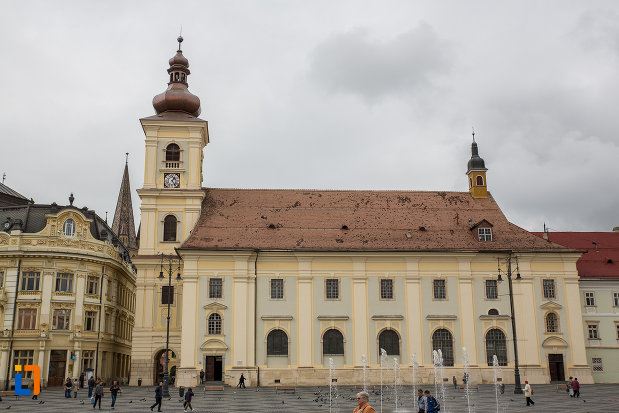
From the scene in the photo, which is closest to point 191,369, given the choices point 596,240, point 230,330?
point 230,330

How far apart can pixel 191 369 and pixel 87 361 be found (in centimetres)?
1207

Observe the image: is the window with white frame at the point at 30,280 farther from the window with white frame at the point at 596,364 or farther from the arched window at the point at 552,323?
the window with white frame at the point at 596,364

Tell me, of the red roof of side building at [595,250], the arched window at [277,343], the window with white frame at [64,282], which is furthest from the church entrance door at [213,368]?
the red roof of side building at [595,250]

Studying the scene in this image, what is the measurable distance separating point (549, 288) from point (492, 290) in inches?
187

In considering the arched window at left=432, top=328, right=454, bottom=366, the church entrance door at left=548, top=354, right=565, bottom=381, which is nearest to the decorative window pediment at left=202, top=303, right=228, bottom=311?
the arched window at left=432, top=328, right=454, bottom=366

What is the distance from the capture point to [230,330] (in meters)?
48.3

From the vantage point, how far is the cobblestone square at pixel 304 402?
29.8m

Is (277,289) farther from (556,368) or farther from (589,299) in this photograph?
(589,299)

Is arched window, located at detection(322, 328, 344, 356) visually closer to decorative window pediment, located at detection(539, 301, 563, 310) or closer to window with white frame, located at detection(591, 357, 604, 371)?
decorative window pediment, located at detection(539, 301, 563, 310)

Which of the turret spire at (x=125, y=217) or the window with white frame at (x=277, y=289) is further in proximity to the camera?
the turret spire at (x=125, y=217)

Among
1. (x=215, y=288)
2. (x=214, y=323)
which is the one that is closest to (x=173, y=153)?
(x=215, y=288)

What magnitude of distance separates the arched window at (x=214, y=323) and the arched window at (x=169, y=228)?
8331mm

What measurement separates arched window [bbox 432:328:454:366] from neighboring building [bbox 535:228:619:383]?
490 inches

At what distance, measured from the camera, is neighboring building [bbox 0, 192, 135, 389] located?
5050cm
